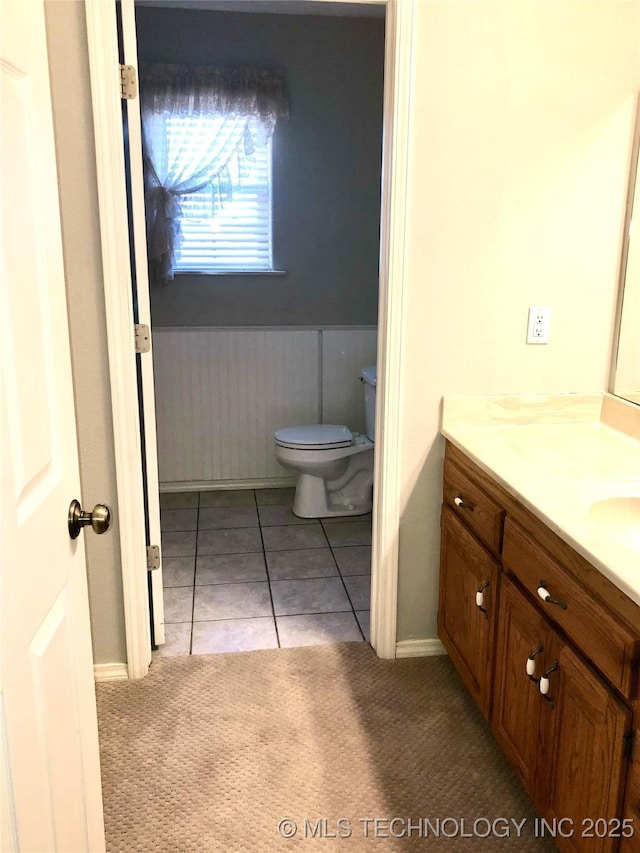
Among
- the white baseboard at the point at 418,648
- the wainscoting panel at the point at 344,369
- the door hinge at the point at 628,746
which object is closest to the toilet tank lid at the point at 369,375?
the wainscoting panel at the point at 344,369

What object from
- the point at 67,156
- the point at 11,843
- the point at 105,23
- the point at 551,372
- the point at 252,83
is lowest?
the point at 11,843

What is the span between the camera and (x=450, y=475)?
232cm

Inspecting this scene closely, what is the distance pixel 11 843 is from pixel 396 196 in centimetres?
184

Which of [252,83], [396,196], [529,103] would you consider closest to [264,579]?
[396,196]

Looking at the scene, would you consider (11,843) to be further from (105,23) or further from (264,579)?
(264,579)

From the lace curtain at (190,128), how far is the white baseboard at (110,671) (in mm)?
2221

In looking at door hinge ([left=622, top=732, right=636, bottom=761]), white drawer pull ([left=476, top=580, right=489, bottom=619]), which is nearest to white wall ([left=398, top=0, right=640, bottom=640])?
white drawer pull ([left=476, top=580, right=489, bottom=619])

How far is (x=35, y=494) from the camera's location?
106 cm

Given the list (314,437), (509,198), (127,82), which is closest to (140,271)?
(127,82)

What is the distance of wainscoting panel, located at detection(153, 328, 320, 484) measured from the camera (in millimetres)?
4039

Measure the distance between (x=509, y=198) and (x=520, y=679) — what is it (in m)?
1.38

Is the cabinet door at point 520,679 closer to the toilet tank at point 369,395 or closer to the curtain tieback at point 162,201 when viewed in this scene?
the toilet tank at point 369,395

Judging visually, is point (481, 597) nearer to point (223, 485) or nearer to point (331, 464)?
point (331, 464)

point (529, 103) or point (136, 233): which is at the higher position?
point (529, 103)
